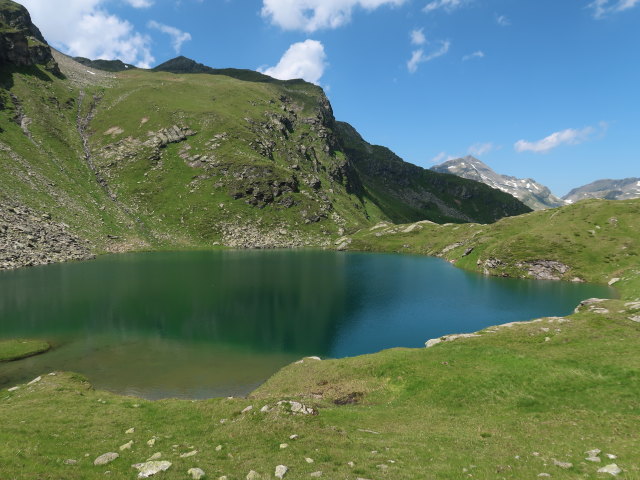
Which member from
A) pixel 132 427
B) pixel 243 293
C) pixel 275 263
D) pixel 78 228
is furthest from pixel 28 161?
pixel 132 427

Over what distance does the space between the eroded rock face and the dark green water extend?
11.8 meters

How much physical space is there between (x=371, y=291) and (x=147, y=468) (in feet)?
265

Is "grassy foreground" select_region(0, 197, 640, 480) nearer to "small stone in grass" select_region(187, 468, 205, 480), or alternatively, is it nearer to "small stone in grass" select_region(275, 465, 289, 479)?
"small stone in grass" select_region(187, 468, 205, 480)

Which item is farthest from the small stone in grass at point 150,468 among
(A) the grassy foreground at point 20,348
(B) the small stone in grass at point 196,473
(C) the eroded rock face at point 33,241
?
(C) the eroded rock face at point 33,241

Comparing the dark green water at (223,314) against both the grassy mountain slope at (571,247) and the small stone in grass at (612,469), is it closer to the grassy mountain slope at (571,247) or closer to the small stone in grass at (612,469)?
the grassy mountain slope at (571,247)

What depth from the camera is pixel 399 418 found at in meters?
28.2

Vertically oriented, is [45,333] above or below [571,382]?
below

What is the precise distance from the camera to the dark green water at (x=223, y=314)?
45938 millimetres

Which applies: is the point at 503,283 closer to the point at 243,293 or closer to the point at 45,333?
the point at 243,293

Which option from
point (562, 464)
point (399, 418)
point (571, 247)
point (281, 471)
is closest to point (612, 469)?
point (562, 464)

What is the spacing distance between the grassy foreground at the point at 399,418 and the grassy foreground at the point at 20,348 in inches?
455

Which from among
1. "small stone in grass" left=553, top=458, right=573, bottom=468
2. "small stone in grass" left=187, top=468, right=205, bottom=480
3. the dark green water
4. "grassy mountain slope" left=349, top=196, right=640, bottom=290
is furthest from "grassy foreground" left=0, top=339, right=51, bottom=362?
"grassy mountain slope" left=349, top=196, right=640, bottom=290

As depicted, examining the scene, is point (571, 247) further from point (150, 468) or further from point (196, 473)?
point (150, 468)

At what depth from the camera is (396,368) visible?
38.9 metres
